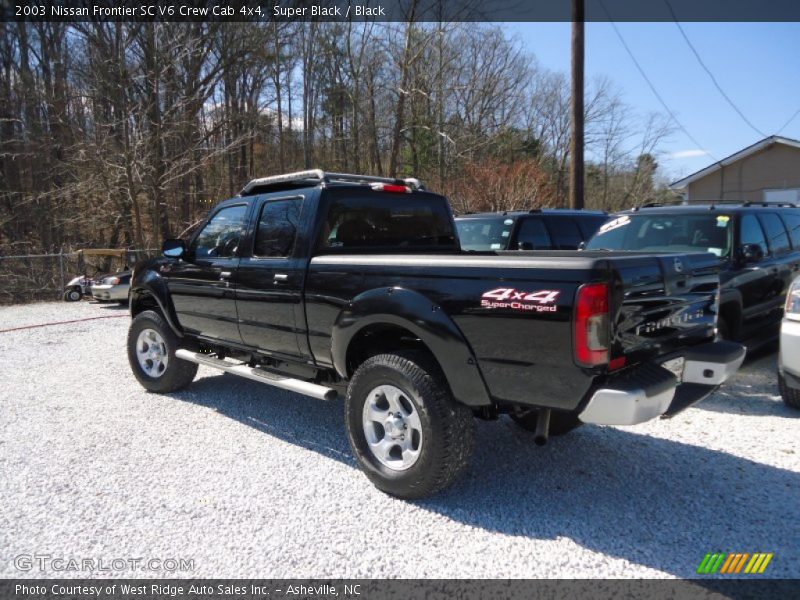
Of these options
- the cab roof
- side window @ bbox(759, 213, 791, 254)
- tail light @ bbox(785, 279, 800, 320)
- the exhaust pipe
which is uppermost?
the cab roof

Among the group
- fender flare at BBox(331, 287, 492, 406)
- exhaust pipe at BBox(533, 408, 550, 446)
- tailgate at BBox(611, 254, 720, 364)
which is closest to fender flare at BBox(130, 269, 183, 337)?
fender flare at BBox(331, 287, 492, 406)

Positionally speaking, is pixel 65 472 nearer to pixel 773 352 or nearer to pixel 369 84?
pixel 773 352

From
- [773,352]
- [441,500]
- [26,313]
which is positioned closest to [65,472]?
[441,500]

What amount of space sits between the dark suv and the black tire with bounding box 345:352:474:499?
336cm

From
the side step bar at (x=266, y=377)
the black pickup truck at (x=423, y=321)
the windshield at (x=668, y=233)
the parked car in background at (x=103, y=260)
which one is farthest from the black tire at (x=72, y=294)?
the windshield at (x=668, y=233)

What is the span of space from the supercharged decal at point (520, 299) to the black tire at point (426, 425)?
61 centimetres

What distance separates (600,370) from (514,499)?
1.19m

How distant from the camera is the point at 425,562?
281cm

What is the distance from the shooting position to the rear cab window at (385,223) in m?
4.16

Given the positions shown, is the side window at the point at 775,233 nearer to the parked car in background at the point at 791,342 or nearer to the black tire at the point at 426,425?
the parked car in background at the point at 791,342

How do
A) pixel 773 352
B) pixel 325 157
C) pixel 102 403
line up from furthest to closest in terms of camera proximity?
pixel 325 157, pixel 773 352, pixel 102 403

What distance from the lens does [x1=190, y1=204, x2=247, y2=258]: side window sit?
4855 mm

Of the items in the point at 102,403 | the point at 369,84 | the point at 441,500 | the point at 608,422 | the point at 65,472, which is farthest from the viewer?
the point at 369,84

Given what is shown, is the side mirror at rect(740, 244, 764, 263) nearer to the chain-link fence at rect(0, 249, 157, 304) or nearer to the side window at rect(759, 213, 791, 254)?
the side window at rect(759, 213, 791, 254)
